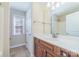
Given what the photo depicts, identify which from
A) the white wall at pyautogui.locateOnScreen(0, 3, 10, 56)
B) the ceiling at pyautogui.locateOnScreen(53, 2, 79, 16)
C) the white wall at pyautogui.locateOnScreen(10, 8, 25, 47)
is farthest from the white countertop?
the white wall at pyautogui.locateOnScreen(0, 3, 10, 56)

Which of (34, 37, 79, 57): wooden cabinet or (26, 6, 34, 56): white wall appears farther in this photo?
(26, 6, 34, 56): white wall

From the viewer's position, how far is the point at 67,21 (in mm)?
1366

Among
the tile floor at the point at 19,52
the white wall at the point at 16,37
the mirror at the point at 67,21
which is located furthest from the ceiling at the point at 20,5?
the tile floor at the point at 19,52

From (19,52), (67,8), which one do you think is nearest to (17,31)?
(19,52)

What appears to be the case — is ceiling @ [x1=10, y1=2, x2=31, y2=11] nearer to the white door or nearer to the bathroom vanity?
the white door

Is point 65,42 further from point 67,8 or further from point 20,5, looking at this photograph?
point 20,5

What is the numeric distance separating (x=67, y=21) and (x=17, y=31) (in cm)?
74

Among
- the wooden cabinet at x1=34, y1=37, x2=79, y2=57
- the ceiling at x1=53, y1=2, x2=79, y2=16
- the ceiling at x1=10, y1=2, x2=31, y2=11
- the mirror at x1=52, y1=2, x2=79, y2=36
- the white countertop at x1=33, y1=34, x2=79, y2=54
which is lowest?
the wooden cabinet at x1=34, y1=37, x2=79, y2=57

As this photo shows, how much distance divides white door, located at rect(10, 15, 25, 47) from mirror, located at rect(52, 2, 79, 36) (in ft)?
1.52

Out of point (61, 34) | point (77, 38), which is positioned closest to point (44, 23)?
point (61, 34)

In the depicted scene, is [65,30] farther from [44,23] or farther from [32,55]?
[32,55]

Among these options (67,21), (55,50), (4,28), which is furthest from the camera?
(4,28)

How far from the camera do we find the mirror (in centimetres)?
125

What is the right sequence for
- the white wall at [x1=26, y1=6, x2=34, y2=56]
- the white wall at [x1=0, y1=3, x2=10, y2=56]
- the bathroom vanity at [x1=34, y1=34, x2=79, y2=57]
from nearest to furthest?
the bathroom vanity at [x1=34, y1=34, x2=79, y2=57] → the white wall at [x1=0, y1=3, x2=10, y2=56] → the white wall at [x1=26, y1=6, x2=34, y2=56]
